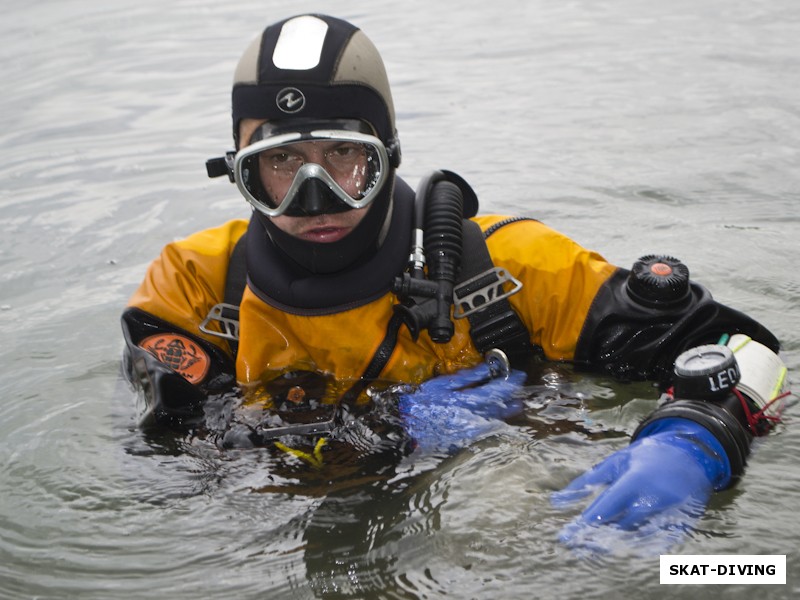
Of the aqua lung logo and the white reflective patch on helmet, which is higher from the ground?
the white reflective patch on helmet

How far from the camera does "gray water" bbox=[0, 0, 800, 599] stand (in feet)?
8.44

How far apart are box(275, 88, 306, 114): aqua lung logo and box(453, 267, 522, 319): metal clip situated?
2.43 feet

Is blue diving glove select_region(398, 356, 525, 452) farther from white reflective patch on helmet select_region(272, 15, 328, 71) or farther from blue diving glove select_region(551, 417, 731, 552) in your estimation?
white reflective patch on helmet select_region(272, 15, 328, 71)

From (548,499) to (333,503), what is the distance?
23.7 inches

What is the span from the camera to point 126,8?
14453mm

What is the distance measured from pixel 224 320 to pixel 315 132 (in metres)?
0.78

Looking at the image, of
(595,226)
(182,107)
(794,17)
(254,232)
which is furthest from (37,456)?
(794,17)

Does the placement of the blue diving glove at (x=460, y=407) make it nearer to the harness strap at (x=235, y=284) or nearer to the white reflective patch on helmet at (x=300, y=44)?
the harness strap at (x=235, y=284)

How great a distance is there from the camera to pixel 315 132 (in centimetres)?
296

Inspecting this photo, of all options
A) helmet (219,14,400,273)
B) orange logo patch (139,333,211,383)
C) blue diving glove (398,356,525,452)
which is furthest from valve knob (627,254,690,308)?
orange logo patch (139,333,211,383)

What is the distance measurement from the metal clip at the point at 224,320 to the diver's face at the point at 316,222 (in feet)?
1.36

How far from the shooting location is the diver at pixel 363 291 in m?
3.04

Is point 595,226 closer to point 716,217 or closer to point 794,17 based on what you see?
point 716,217

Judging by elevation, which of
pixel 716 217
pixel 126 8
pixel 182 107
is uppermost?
pixel 126 8
